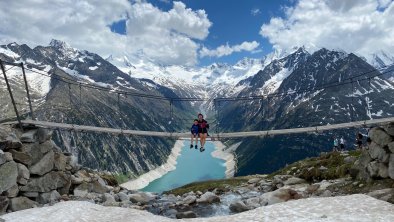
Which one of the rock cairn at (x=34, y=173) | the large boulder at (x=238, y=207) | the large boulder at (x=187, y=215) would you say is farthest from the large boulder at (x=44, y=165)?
the large boulder at (x=238, y=207)

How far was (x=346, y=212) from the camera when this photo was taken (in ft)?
59.3

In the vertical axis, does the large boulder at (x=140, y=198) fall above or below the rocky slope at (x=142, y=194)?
below

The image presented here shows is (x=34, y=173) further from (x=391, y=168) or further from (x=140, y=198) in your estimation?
(x=391, y=168)

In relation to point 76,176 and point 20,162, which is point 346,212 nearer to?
point 20,162

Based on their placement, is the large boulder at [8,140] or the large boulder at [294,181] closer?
the large boulder at [8,140]

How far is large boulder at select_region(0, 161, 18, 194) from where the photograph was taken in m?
29.9

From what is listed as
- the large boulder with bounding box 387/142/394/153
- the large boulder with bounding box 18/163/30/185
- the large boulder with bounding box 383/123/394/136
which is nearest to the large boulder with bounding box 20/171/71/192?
the large boulder with bounding box 18/163/30/185

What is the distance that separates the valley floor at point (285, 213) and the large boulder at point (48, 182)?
1032 cm

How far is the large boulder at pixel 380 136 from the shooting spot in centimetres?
2954

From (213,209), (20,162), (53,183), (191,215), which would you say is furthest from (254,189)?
(20,162)

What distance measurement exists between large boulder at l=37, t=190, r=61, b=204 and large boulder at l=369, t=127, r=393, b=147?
948 inches

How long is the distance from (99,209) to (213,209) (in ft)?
40.8

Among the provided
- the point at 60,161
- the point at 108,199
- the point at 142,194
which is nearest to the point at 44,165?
the point at 60,161

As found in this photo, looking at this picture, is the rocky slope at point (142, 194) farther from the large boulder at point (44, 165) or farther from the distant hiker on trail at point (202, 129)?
the distant hiker on trail at point (202, 129)
